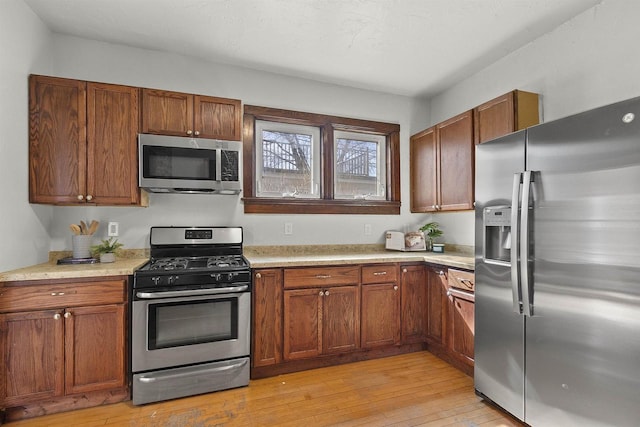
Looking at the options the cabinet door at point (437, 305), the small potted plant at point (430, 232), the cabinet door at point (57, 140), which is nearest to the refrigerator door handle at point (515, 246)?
the cabinet door at point (437, 305)

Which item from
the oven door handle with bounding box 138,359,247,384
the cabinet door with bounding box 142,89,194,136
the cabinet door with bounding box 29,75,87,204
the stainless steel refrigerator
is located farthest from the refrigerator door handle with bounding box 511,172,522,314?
the cabinet door with bounding box 29,75,87,204

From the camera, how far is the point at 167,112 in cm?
256

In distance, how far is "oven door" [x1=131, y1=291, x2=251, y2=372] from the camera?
2.15 m

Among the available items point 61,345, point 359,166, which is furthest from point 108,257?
point 359,166

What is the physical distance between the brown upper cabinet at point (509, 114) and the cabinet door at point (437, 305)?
48.0 inches

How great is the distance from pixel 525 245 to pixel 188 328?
2.23 metres

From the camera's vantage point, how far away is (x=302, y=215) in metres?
3.25

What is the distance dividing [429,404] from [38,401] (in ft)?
8.08

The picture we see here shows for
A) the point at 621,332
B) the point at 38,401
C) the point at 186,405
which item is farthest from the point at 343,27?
the point at 38,401

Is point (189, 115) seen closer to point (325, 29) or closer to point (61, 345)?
point (325, 29)

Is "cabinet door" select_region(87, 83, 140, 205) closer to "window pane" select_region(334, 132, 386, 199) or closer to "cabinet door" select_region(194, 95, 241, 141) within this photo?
"cabinet door" select_region(194, 95, 241, 141)

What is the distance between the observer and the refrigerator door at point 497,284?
6.26 feet

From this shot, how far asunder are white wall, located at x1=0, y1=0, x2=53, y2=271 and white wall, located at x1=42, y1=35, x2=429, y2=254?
0.25 m

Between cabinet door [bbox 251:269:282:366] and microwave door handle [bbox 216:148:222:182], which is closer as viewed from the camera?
cabinet door [bbox 251:269:282:366]
